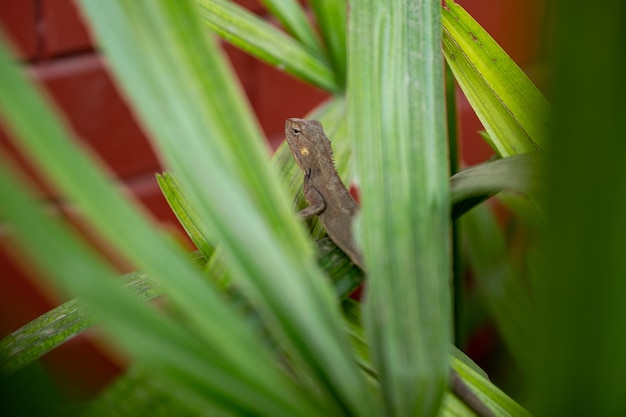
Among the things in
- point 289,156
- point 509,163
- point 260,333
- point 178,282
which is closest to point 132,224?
point 178,282

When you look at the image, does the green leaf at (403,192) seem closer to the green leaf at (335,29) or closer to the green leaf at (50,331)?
the green leaf at (50,331)

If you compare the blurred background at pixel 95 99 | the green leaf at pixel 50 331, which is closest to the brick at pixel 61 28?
the blurred background at pixel 95 99

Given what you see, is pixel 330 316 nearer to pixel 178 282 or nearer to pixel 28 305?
pixel 178 282

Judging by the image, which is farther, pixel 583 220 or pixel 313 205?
pixel 313 205

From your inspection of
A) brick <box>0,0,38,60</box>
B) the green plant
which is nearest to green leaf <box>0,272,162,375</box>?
the green plant

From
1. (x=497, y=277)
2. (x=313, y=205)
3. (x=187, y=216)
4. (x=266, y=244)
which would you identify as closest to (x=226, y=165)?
(x=266, y=244)

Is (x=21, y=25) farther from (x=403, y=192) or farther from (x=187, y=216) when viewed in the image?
(x=403, y=192)
